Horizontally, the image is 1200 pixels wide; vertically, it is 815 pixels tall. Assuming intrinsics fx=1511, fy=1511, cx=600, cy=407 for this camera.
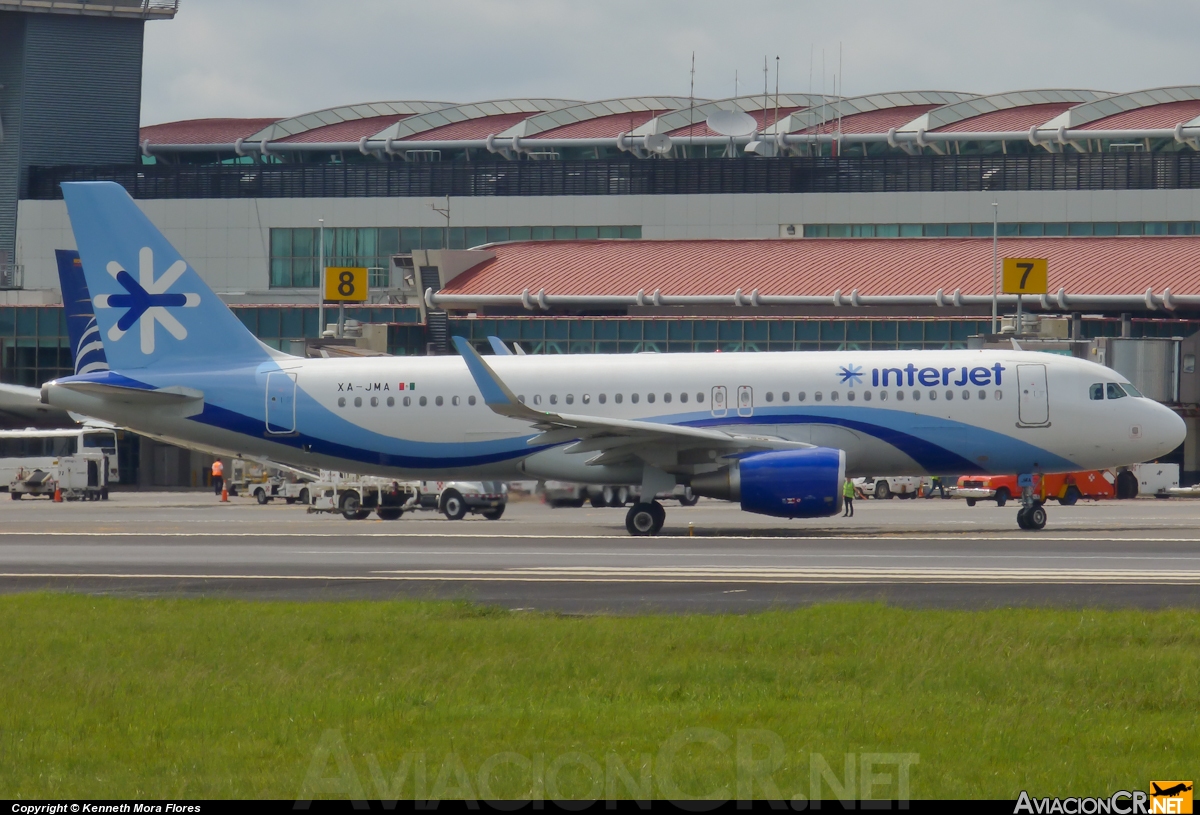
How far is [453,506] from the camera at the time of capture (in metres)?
40.7

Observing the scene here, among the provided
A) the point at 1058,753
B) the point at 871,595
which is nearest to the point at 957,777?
the point at 1058,753

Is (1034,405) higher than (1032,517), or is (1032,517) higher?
(1034,405)

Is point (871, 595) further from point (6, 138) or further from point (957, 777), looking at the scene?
point (6, 138)

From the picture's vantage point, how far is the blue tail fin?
59.5 m

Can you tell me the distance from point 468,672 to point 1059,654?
508cm

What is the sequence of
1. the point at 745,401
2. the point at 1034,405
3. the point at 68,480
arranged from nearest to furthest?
the point at 1034,405, the point at 745,401, the point at 68,480

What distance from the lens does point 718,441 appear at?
3038 centimetres

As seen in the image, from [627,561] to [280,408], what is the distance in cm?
1196

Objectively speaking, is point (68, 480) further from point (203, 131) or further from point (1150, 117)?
point (1150, 117)

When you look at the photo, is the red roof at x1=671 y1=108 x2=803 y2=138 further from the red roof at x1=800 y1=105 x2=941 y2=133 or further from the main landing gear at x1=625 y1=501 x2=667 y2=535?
the main landing gear at x1=625 y1=501 x2=667 y2=535

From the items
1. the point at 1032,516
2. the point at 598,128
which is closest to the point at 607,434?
the point at 1032,516

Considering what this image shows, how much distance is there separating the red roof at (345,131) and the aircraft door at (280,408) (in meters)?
74.6

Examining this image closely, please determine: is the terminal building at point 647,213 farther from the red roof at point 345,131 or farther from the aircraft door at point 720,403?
the aircraft door at point 720,403

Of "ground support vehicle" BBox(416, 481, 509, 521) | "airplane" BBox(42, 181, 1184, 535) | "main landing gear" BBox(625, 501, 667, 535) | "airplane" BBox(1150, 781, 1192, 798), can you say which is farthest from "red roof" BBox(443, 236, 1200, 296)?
"airplane" BBox(1150, 781, 1192, 798)
